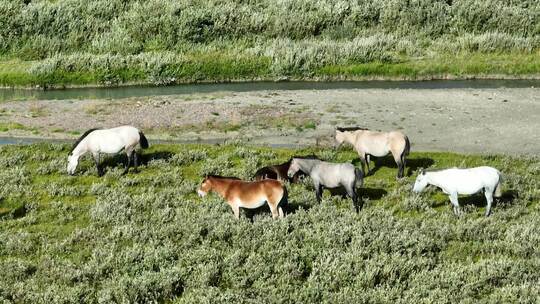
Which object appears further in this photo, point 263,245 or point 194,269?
point 263,245

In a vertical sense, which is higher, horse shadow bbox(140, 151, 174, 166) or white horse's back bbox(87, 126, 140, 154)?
white horse's back bbox(87, 126, 140, 154)

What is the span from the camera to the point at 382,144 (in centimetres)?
1980

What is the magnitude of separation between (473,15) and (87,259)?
4358cm

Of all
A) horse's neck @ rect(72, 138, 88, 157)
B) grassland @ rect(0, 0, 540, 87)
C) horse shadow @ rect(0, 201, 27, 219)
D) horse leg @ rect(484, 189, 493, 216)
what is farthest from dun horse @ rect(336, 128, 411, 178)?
grassland @ rect(0, 0, 540, 87)

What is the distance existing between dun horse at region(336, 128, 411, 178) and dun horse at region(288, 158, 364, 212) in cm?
273

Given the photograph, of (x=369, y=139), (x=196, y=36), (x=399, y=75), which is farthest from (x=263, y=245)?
(x=196, y=36)

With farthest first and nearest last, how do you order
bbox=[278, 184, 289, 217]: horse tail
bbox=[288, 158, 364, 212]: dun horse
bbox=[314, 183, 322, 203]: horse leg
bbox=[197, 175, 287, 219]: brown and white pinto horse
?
bbox=[314, 183, 322, 203]: horse leg < bbox=[288, 158, 364, 212]: dun horse < bbox=[278, 184, 289, 217]: horse tail < bbox=[197, 175, 287, 219]: brown and white pinto horse

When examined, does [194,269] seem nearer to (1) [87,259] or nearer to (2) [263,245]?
(2) [263,245]

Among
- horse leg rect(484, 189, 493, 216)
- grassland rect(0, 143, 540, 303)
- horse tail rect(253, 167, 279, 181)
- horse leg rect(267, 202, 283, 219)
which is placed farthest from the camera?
horse tail rect(253, 167, 279, 181)

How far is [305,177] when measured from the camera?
19906 millimetres

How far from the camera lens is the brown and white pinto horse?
1535 cm

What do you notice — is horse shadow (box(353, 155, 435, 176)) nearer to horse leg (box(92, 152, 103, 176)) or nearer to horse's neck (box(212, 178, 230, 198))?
horse's neck (box(212, 178, 230, 198))

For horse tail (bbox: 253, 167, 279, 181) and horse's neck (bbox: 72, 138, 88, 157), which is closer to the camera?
horse tail (bbox: 253, 167, 279, 181)

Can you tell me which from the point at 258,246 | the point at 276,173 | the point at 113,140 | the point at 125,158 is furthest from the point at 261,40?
the point at 258,246
